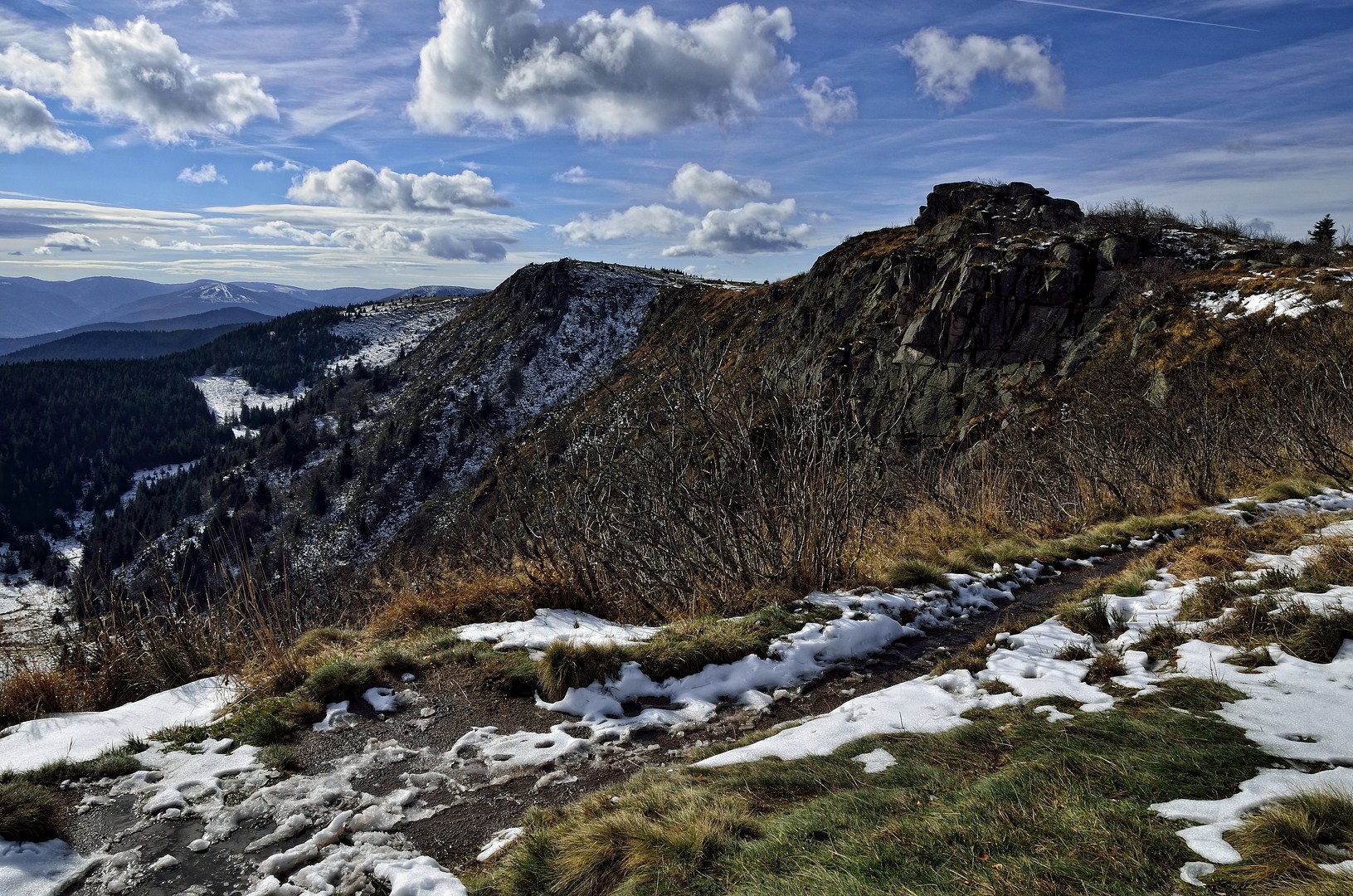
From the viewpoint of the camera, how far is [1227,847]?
89.6 inches

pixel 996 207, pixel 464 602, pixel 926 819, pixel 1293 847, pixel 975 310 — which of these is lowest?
pixel 464 602

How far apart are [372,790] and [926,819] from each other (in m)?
3.38

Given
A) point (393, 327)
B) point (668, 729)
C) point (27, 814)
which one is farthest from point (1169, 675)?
point (393, 327)

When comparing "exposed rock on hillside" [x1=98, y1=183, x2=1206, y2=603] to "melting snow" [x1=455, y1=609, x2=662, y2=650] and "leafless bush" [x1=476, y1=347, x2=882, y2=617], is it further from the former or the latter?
"melting snow" [x1=455, y1=609, x2=662, y2=650]

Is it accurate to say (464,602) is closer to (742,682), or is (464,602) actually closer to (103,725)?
(103,725)

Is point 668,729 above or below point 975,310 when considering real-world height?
below

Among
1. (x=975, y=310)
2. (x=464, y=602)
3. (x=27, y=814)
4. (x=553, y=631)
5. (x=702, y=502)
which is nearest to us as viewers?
(x=27, y=814)

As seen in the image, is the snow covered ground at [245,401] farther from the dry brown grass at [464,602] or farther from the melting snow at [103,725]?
the melting snow at [103,725]

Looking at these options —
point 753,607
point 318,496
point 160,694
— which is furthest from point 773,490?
point 318,496

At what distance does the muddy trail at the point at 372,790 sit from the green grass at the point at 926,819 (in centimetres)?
71

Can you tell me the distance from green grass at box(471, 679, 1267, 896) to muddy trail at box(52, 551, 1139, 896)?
708mm

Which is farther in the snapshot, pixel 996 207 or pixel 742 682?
pixel 996 207

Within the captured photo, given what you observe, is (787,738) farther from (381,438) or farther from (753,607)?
(381,438)

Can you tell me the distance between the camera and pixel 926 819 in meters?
2.75
